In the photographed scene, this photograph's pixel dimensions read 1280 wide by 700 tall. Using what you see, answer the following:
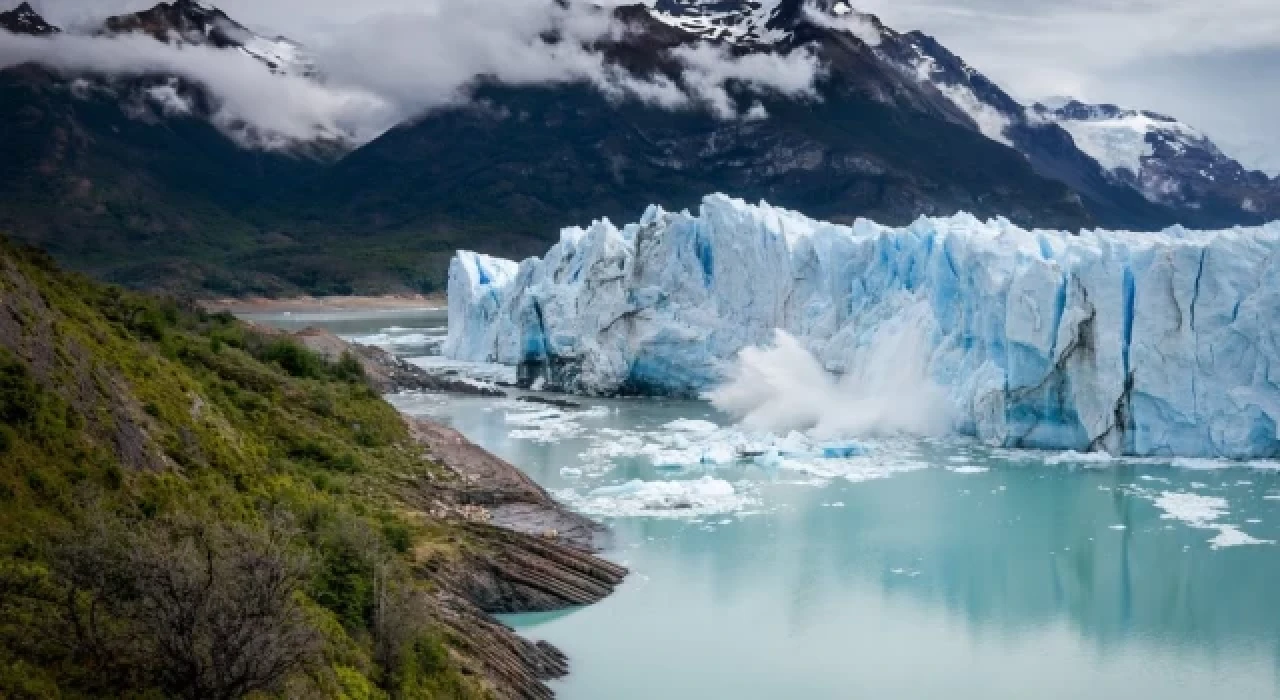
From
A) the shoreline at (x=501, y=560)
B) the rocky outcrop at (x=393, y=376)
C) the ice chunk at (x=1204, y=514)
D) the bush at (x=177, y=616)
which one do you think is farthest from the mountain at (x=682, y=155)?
the bush at (x=177, y=616)

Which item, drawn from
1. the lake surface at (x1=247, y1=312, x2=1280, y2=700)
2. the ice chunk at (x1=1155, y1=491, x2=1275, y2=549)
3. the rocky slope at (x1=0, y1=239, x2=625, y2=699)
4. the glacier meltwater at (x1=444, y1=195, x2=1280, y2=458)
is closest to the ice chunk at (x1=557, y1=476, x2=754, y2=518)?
the lake surface at (x1=247, y1=312, x2=1280, y2=700)

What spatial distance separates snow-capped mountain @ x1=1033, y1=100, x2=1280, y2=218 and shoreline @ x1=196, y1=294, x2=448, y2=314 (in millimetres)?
72697

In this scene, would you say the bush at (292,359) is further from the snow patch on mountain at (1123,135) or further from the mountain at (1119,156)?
the snow patch on mountain at (1123,135)

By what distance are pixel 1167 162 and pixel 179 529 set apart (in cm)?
12349

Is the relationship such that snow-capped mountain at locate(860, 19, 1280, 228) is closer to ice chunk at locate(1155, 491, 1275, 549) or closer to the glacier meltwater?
the glacier meltwater

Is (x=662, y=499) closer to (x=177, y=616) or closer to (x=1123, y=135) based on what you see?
(x=177, y=616)

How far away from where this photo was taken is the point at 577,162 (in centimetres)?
9281

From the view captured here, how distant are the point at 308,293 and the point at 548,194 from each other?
2801cm

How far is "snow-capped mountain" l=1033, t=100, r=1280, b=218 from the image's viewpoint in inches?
4269

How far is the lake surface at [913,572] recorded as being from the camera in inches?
439

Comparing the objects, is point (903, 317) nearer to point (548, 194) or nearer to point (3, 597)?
point (3, 597)

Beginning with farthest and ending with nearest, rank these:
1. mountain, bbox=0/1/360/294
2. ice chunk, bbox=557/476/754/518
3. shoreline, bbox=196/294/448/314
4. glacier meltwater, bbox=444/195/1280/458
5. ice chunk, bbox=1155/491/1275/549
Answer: mountain, bbox=0/1/360/294, shoreline, bbox=196/294/448/314, glacier meltwater, bbox=444/195/1280/458, ice chunk, bbox=557/476/754/518, ice chunk, bbox=1155/491/1275/549

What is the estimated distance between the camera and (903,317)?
77.9ft

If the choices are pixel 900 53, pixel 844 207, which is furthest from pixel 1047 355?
pixel 900 53
